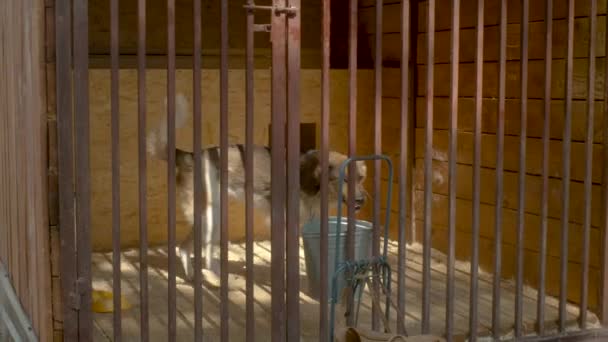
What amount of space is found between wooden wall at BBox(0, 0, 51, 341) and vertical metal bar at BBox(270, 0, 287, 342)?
117cm

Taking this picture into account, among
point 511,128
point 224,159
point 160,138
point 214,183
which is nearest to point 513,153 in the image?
point 511,128

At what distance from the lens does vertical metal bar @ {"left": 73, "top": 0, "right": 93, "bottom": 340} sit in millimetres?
4148

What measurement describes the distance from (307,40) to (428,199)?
3401 mm

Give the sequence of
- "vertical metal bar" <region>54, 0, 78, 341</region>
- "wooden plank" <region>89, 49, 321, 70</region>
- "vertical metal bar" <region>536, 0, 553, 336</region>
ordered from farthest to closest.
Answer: "wooden plank" <region>89, 49, 321, 70</region>
"vertical metal bar" <region>536, 0, 553, 336</region>
"vertical metal bar" <region>54, 0, 78, 341</region>

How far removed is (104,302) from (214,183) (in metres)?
1.39

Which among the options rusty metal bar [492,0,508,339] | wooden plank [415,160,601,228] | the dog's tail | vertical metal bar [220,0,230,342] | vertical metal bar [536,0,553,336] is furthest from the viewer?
the dog's tail

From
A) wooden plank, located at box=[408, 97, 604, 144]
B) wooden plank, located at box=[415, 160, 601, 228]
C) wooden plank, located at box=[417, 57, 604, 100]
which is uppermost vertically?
wooden plank, located at box=[417, 57, 604, 100]

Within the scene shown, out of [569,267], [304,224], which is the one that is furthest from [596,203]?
[304,224]

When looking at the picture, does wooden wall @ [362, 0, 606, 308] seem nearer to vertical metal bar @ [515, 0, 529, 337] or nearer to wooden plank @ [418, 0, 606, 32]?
wooden plank @ [418, 0, 606, 32]

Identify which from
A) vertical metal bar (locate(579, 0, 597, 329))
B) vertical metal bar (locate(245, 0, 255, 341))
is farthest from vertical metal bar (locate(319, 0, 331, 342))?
vertical metal bar (locate(579, 0, 597, 329))

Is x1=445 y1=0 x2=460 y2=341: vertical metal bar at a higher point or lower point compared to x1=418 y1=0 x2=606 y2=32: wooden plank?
lower

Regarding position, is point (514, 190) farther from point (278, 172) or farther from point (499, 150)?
point (278, 172)

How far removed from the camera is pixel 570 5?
17.3 ft

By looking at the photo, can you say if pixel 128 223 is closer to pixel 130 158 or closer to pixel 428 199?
pixel 130 158
